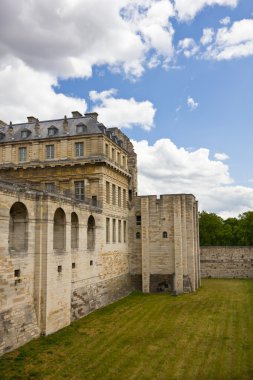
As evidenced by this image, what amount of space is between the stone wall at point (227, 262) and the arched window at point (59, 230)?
3468cm

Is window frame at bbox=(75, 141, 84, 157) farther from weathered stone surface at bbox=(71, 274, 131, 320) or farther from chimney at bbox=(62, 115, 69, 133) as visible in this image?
weathered stone surface at bbox=(71, 274, 131, 320)

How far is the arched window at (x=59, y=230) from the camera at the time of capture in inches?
1057

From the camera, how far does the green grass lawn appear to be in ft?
57.6

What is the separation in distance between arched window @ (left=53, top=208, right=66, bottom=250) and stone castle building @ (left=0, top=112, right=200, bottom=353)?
0.07 m

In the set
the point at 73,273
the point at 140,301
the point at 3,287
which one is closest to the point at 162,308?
the point at 140,301

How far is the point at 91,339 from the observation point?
897 inches

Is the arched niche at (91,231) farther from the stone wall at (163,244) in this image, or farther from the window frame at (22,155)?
the stone wall at (163,244)

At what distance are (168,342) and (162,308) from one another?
10.5 metres

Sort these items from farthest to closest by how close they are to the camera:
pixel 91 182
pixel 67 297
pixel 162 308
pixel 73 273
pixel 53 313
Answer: pixel 91 182 → pixel 162 308 → pixel 73 273 → pixel 67 297 → pixel 53 313

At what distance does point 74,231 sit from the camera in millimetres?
29734

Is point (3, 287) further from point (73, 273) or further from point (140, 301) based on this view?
point (140, 301)

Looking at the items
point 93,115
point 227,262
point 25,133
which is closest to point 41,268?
point 25,133

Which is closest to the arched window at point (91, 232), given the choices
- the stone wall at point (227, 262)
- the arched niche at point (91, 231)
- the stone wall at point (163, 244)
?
the arched niche at point (91, 231)

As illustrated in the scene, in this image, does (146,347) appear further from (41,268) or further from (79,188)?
(79,188)
